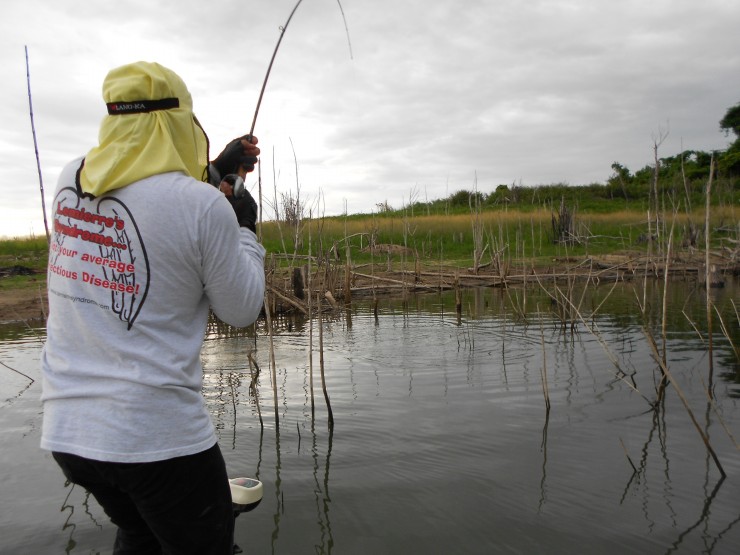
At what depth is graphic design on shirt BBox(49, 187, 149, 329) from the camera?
1.49m

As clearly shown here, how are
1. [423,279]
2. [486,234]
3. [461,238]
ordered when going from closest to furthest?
Result: 1. [423,279]
2. [486,234]
3. [461,238]

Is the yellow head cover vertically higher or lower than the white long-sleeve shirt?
higher

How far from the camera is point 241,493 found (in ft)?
6.76

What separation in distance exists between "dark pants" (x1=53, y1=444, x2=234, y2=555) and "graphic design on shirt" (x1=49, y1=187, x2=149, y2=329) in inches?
13.7

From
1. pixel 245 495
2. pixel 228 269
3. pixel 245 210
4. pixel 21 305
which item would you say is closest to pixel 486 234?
pixel 21 305

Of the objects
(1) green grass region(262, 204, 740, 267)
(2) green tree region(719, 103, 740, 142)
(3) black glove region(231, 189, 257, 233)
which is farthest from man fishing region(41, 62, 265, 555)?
(2) green tree region(719, 103, 740, 142)

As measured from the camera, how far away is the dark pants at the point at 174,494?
58.4 inches

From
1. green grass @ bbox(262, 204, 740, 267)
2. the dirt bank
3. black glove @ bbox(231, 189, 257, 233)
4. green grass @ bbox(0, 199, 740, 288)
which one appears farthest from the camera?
green grass @ bbox(262, 204, 740, 267)

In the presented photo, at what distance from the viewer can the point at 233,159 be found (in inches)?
77.4

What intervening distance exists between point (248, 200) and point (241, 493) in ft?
3.17

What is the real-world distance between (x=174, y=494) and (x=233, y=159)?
1001 mm

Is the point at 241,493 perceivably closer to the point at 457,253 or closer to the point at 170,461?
the point at 170,461

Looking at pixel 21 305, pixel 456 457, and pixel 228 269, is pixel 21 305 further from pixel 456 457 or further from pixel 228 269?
pixel 228 269

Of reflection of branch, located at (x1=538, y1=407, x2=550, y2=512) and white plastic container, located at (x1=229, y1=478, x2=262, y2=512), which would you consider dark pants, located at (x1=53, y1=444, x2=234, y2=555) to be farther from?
reflection of branch, located at (x1=538, y1=407, x2=550, y2=512)
